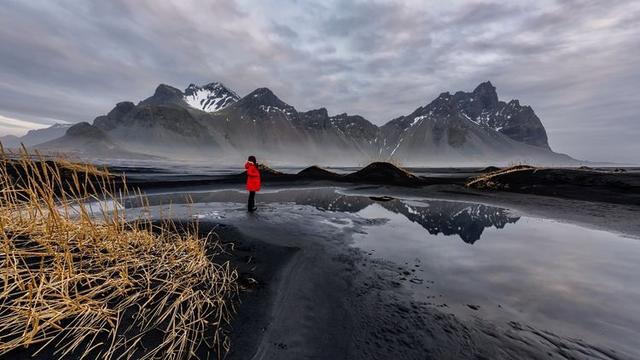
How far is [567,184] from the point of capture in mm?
27109

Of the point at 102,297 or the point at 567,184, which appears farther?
the point at 567,184

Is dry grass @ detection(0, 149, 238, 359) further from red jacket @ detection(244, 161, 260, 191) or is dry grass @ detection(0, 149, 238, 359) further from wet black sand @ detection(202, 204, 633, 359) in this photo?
red jacket @ detection(244, 161, 260, 191)

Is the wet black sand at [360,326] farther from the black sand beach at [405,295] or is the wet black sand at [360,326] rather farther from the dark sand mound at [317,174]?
the dark sand mound at [317,174]

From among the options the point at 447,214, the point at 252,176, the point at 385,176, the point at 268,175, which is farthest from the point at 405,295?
the point at 268,175

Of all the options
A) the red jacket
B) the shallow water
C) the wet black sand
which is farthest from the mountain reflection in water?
the wet black sand

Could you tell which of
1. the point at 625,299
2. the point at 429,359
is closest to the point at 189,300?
the point at 429,359

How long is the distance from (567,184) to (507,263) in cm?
2494

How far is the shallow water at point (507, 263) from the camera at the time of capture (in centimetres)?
561

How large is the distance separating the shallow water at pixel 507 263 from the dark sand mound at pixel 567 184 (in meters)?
12.3

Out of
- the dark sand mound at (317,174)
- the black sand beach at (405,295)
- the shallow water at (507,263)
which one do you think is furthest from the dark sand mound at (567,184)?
the dark sand mound at (317,174)

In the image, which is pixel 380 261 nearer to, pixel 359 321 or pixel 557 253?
pixel 359 321

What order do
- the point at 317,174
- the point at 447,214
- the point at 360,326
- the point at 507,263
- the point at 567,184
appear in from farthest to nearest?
the point at 317,174, the point at 567,184, the point at 447,214, the point at 507,263, the point at 360,326

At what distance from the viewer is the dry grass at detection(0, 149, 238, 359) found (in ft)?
11.4

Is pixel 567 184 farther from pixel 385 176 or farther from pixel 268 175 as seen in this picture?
pixel 268 175
